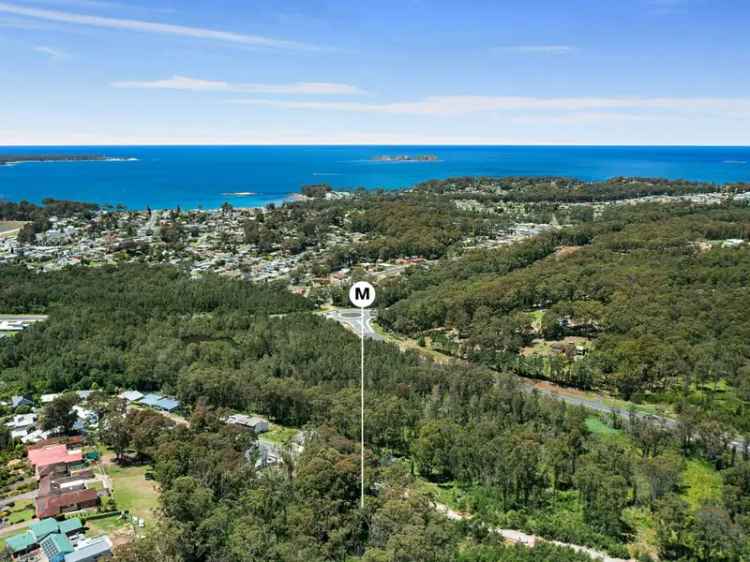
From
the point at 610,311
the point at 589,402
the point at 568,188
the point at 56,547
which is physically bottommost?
the point at 589,402

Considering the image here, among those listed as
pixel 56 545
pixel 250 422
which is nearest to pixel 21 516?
pixel 56 545

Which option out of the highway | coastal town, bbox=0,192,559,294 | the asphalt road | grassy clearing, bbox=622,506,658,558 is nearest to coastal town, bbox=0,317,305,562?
grassy clearing, bbox=622,506,658,558

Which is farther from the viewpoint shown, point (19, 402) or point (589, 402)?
point (589, 402)

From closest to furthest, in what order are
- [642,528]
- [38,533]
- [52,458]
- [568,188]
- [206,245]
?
[38,533] → [642,528] → [52,458] → [206,245] → [568,188]

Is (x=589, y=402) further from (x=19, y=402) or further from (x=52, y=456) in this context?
(x=19, y=402)

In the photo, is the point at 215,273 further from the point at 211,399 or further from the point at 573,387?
the point at 573,387

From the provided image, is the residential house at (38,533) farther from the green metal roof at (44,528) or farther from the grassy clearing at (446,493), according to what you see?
the grassy clearing at (446,493)

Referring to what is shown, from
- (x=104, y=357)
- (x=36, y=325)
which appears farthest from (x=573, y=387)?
(x=36, y=325)
